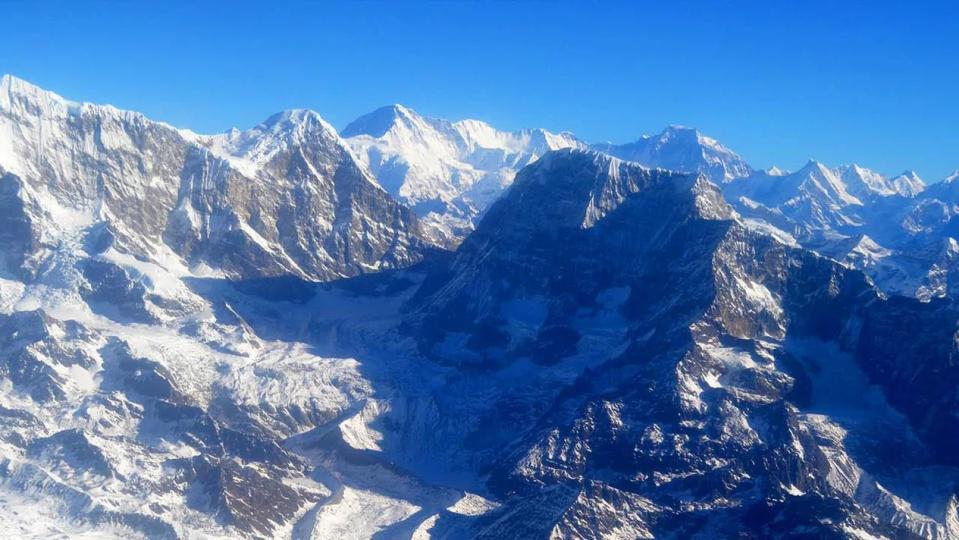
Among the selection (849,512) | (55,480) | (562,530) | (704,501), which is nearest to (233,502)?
(55,480)

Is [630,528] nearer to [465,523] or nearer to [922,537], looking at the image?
[465,523]

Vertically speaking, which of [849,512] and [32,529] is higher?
[849,512]

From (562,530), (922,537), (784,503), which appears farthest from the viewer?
(922,537)

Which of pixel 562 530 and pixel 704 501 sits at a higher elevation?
pixel 704 501

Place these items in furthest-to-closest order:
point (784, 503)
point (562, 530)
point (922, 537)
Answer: point (922, 537)
point (784, 503)
point (562, 530)

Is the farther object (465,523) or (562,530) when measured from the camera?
(465,523)

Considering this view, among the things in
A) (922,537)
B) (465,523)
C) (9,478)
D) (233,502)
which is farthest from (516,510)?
(9,478)

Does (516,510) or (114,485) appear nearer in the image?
(516,510)

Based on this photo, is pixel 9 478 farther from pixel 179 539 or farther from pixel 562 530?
pixel 562 530
